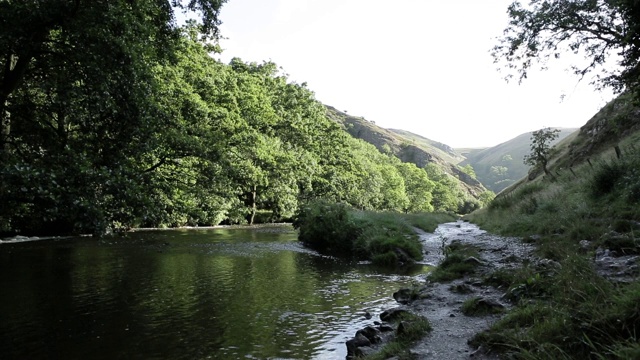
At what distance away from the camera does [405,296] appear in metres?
12.2

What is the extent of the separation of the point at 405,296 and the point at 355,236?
13856mm

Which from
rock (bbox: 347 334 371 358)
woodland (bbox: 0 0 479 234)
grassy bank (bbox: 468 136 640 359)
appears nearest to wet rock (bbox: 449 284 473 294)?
grassy bank (bbox: 468 136 640 359)

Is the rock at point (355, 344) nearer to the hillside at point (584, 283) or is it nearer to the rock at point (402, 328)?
the rock at point (402, 328)

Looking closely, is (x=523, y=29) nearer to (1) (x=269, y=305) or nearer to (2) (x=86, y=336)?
(1) (x=269, y=305)

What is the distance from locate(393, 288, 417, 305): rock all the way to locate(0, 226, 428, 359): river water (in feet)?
1.18

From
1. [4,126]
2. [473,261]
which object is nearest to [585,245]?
[473,261]

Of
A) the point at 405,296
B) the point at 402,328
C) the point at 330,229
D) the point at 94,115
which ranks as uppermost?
the point at 94,115

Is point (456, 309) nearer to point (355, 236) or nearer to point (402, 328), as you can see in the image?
point (402, 328)

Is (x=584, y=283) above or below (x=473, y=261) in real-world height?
above

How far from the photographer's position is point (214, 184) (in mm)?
29203

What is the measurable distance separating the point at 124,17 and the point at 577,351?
16.7 metres

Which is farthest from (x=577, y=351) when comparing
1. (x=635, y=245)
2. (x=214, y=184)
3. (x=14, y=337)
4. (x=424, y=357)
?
(x=214, y=184)

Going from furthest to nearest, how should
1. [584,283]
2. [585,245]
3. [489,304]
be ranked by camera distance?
[585,245]
[489,304]
[584,283]

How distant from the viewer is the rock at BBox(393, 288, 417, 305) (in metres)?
11.4
